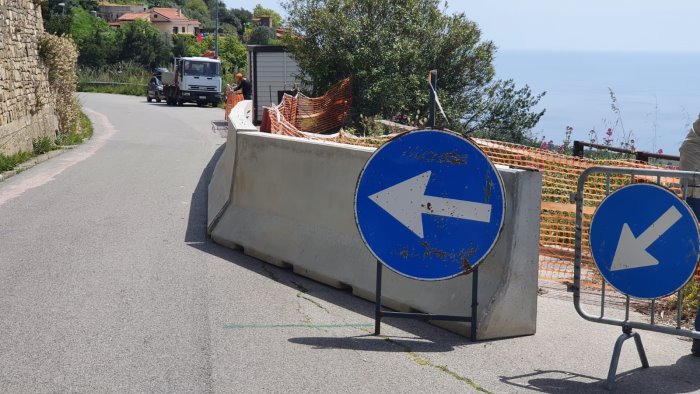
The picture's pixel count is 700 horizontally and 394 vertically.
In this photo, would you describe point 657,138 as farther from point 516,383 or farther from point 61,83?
point 61,83

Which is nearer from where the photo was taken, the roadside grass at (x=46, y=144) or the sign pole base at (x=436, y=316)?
the sign pole base at (x=436, y=316)

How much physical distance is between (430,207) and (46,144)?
1637cm

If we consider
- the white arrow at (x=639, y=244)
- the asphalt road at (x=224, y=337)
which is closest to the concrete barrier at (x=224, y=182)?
the asphalt road at (x=224, y=337)

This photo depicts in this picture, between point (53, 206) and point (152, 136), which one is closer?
point (53, 206)

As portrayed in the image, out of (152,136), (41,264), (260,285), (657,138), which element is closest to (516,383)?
(260,285)

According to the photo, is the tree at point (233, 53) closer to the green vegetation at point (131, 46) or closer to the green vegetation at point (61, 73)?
the green vegetation at point (131, 46)

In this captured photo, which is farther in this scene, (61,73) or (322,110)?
(61,73)

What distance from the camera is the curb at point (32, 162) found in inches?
640

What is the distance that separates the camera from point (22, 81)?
790 inches

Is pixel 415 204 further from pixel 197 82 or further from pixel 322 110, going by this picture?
pixel 197 82

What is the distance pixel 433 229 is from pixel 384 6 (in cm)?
1539

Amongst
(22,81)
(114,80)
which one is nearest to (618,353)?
(22,81)

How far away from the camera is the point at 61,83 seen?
25484 mm

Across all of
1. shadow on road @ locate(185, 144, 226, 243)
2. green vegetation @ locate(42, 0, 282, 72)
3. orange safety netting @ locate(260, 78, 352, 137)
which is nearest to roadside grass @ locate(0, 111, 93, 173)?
shadow on road @ locate(185, 144, 226, 243)
